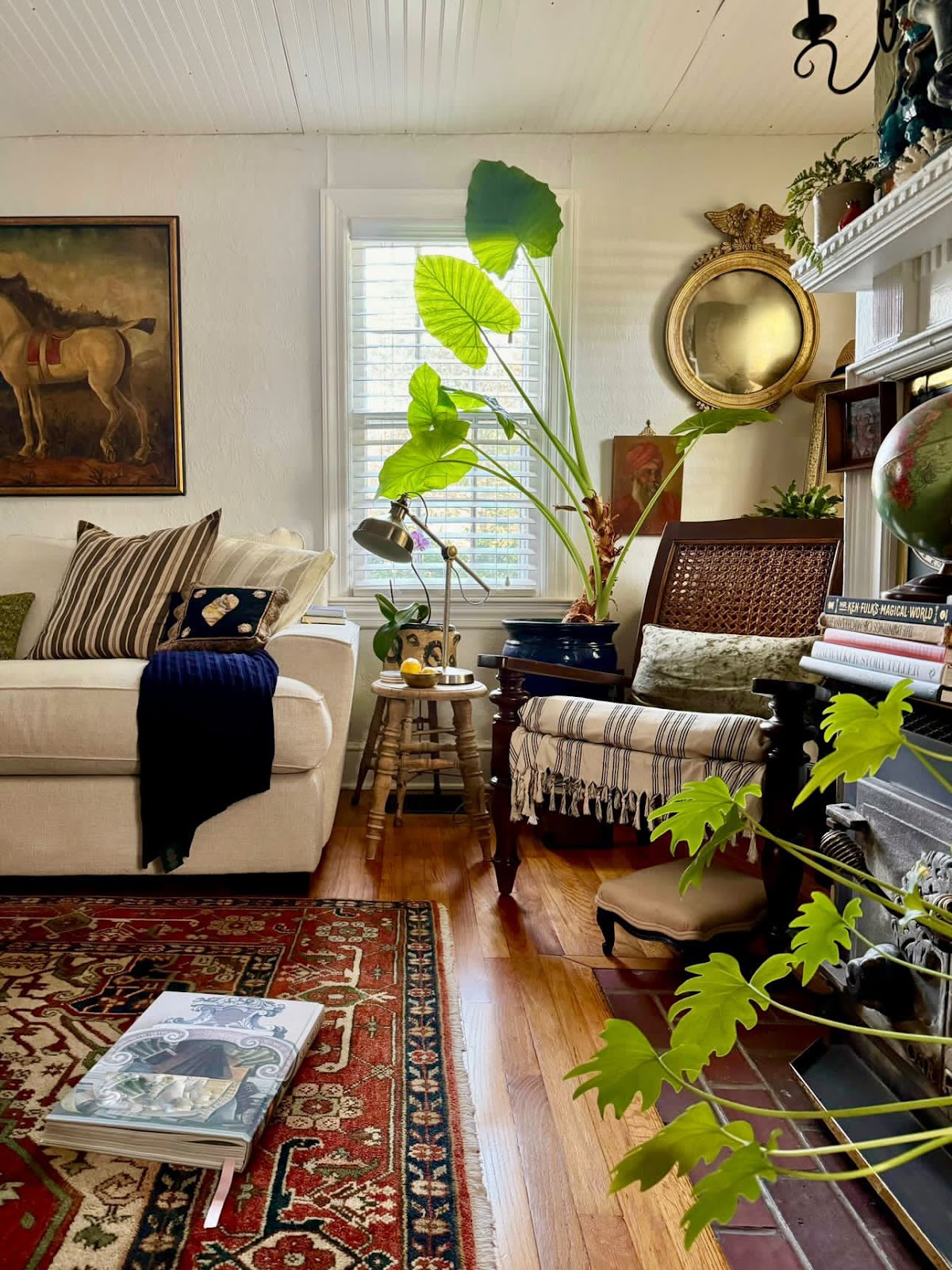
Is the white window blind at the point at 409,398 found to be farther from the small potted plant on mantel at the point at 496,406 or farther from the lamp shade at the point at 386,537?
the lamp shade at the point at 386,537

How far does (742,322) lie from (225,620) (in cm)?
236

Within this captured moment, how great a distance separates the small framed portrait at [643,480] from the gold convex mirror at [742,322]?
27 cm

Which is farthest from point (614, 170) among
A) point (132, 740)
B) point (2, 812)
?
point (2, 812)

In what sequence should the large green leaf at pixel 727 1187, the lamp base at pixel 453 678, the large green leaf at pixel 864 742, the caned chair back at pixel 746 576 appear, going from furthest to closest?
1. the lamp base at pixel 453 678
2. the caned chair back at pixel 746 576
3. the large green leaf at pixel 864 742
4. the large green leaf at pixel 727 1187

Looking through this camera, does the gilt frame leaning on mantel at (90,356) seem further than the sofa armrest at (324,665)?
Yes

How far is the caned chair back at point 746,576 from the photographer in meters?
2.86

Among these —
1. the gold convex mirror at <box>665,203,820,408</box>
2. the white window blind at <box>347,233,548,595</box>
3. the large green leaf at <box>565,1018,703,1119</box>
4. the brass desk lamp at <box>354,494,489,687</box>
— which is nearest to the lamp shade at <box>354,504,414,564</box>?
the brass desk lamp at <box>354,494,489,687</box>

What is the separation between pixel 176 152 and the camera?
3.82 m

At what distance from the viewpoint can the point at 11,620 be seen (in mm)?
3162

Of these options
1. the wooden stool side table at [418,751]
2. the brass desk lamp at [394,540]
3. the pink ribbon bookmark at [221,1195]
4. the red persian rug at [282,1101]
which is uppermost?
the brass desk lamp at [394,540]

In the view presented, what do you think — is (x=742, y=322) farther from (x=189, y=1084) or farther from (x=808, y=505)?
(x=189, y=1084)

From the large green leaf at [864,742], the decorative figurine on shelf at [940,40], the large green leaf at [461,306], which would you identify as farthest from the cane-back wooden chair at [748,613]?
the large green leaf at [864,742]

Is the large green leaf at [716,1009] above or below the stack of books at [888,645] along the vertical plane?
below

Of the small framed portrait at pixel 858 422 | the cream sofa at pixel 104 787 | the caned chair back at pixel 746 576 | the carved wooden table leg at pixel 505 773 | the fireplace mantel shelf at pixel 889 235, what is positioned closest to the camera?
the fireplace mantel shelf at pixel 889 235
